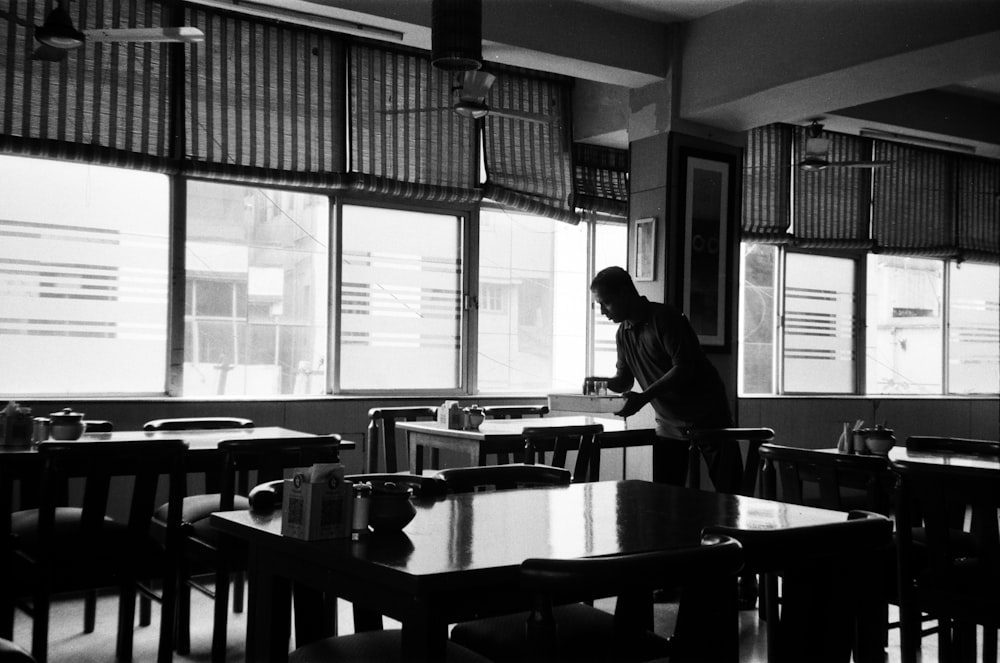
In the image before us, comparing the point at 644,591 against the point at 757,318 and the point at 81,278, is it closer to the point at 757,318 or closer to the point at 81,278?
the point at 81,278

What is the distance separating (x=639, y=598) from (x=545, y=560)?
7.5 inches

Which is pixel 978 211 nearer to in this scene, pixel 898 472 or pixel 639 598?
pixel 898 472

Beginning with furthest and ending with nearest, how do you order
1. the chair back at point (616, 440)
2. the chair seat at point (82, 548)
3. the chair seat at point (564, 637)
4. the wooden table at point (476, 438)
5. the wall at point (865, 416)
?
the wall at point (865, 416)
the wooden table at point (476, 438)
the chair back at point (616, 440)
the chair seat at point (82, 548)
the chair seat at point (564, 637)

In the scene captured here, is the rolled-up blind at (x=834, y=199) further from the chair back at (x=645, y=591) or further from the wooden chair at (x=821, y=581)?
the chair back at (x=645, y=591)

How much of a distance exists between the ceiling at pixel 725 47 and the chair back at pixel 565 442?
2.74 m

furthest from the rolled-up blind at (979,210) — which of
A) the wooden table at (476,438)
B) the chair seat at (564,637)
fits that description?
the chair seat at (564,637)

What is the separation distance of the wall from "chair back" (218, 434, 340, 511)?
16.4 ft

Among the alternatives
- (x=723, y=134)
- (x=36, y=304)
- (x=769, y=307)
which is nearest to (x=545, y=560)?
(x=36, y=304)

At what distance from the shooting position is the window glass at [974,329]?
32.3ft

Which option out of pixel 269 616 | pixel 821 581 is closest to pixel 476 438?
pixel 269 616

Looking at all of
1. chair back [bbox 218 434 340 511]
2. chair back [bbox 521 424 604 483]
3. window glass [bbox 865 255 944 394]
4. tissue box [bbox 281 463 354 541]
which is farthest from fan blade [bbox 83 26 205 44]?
window glass [bbox 865 255 944 394]

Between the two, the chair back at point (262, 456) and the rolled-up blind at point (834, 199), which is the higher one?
the rolled-up blind at point (834, 199)

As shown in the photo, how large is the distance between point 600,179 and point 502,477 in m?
5.19

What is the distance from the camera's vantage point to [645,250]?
265 inches
